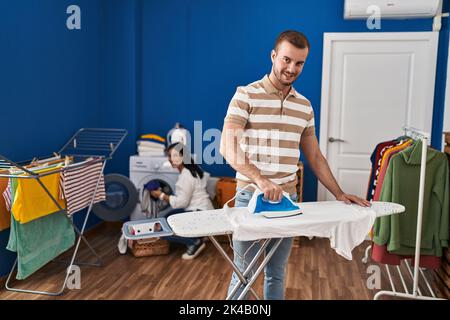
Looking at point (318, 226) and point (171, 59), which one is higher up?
point (171, 59)

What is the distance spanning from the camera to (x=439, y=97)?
12.8 feet

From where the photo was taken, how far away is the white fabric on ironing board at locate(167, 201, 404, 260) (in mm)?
1606

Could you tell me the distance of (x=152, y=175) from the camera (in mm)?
3932

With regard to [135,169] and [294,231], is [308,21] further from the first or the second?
[294,231]

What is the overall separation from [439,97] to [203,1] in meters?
2.27

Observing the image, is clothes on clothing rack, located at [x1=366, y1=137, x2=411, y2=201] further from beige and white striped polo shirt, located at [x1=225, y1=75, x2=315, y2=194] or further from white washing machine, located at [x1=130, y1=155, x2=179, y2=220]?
white washing machine, located at [x1=130, y1=155, x2=179, y2=220]

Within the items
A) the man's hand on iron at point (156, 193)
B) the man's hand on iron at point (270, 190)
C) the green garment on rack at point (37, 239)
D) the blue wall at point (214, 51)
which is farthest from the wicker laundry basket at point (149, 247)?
the man's hand on iron at point (270, 190)

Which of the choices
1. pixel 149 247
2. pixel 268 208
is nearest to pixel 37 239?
pixel 149 247

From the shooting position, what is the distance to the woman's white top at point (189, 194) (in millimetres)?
3623

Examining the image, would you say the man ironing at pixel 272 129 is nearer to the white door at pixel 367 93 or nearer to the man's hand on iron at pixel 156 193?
the man's hand on iron at pixel 156 193

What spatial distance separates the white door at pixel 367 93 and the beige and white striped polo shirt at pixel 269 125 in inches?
90.8

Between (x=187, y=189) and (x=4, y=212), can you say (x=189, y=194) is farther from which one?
(x=4, y=212)

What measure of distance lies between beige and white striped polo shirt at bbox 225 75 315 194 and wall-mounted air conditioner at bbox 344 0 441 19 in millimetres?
2224

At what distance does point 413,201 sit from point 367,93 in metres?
1.68
